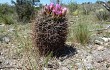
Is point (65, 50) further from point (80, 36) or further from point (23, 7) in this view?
point (23, 7)

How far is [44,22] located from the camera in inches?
199

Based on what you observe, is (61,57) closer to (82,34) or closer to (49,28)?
(49,28)

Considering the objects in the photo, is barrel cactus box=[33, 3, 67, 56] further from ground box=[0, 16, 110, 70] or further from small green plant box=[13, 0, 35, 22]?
small green plant box=[13, 0, 35, 22]

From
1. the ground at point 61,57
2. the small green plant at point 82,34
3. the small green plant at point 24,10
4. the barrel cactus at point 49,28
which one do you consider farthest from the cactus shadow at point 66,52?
the small green plant at point 24,10

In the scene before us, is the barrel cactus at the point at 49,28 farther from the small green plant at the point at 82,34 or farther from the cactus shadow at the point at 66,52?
the small green plant at the point at 82,34

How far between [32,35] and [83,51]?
38.3 inches

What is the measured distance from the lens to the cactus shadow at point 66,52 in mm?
5309

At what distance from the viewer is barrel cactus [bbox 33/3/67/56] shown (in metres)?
5.04

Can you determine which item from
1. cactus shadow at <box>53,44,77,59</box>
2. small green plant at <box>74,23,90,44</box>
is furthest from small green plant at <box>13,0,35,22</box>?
cactus shadow at <box>53,44,77,59</box>

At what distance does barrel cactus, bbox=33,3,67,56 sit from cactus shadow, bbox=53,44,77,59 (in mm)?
104

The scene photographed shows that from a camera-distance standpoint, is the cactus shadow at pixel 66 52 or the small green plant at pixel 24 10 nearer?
the cactus shadow at pixel 66 52

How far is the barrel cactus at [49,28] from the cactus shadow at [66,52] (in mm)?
104

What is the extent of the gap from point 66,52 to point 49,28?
68 centimetres

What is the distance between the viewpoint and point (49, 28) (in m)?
5.04
